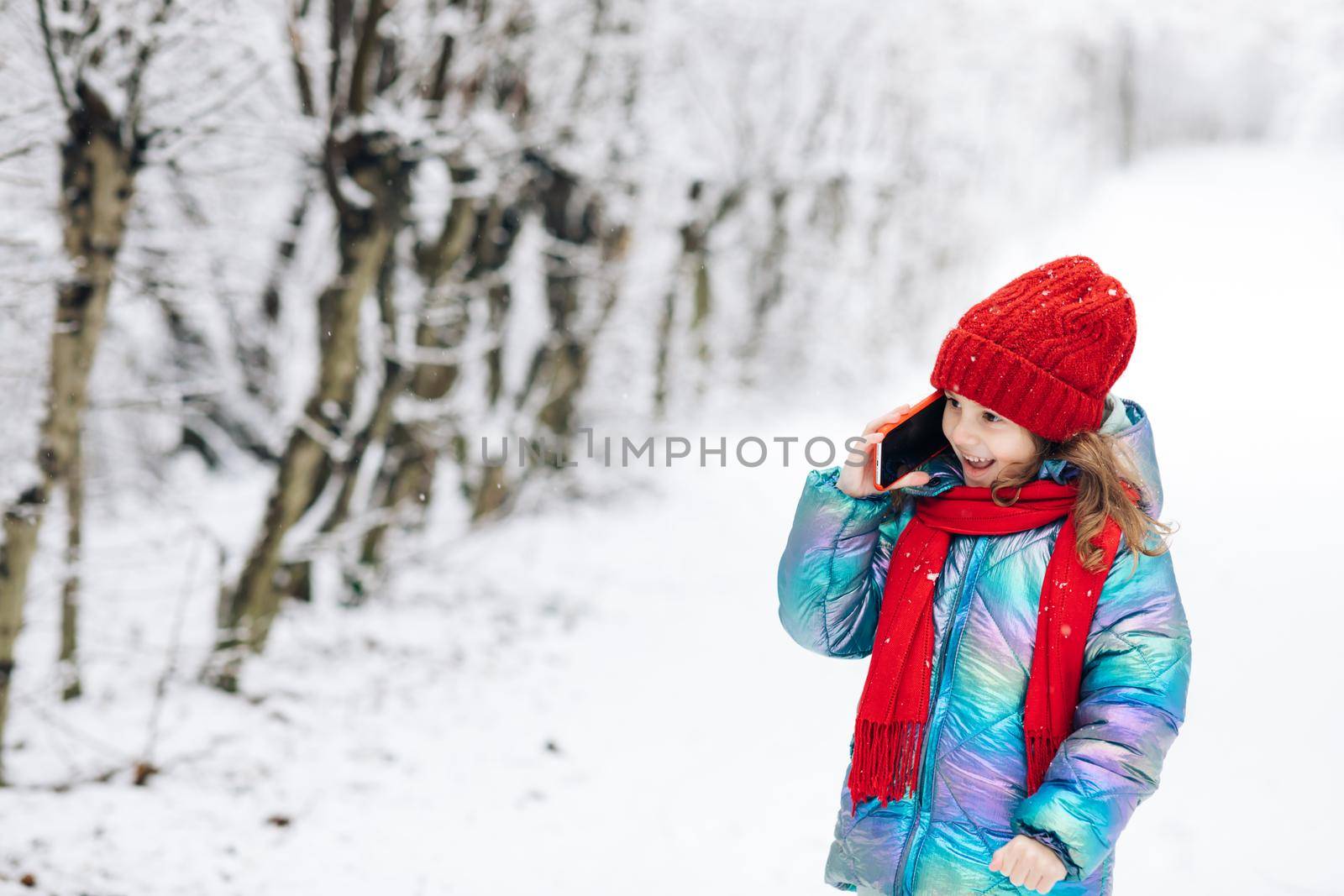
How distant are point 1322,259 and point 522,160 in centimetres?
1607

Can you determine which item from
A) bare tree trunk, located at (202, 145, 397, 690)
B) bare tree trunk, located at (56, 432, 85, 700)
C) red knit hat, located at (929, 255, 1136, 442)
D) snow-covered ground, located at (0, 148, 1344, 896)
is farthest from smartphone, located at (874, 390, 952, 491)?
bare tree trunk, located at (202, 145, 397, 690)

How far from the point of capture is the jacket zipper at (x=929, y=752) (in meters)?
1.79

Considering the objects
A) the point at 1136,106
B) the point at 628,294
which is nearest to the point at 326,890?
the point at 628,294

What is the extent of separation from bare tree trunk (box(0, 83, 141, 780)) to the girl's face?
3689 mm

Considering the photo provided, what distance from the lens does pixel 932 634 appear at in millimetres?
1828

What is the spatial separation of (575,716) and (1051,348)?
13.5 feet

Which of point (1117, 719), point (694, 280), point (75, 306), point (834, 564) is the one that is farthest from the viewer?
point (694, 280)

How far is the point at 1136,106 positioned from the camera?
36.0 m

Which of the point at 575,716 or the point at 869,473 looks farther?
the point at 575,716

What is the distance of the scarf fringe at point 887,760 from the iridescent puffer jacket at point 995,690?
1.2 inches

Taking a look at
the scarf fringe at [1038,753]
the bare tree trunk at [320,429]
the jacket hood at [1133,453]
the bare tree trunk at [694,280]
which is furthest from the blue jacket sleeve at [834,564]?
the bare tree trunk at [694,280]

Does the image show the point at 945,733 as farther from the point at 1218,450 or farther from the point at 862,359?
the point at 862,359

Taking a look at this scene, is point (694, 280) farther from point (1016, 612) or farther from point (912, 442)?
point (1016, 612)

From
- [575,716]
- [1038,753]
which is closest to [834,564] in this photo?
[1038,753]
